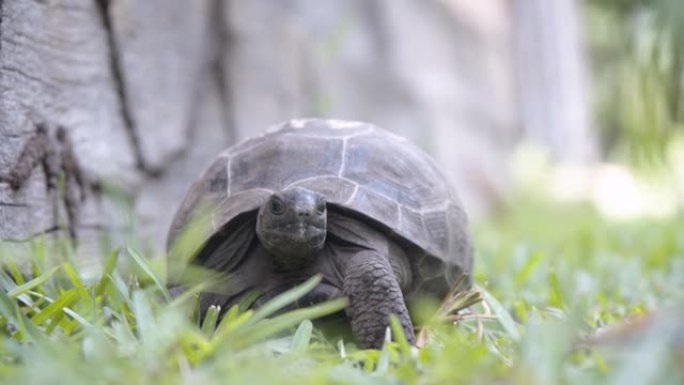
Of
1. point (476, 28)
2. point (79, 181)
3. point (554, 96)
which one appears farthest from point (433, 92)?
point (79, 181)

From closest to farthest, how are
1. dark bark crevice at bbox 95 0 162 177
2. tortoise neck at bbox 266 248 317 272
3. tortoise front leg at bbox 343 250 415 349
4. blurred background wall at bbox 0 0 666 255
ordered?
tortoise front leg at bbox 343 250 415 349 < tortoise neck at bbox 266 248 317 272 < blurred background wall at bbox 0 0 666 255 < dark bark crevice at bbox 95 0 162 177

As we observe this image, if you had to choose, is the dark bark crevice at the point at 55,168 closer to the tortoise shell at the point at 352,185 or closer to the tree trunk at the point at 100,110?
the tree trunk at the point at 100,110

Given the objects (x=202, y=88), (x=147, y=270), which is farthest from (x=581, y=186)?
(x=147, y=270)

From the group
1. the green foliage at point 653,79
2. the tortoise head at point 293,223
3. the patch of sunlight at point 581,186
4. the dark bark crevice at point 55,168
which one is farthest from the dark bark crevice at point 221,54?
the patch of sunlight at point 581,186

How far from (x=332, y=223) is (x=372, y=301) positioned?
0.31 meters

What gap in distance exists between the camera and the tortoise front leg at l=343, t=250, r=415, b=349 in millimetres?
2102

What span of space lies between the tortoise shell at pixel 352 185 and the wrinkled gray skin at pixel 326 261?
0.19 ft

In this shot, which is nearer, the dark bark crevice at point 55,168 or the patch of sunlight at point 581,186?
the dark bark crevice at point 55,168

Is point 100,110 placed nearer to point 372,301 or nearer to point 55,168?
point 55,168

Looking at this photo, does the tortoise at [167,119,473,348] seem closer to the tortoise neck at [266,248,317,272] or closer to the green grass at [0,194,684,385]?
the tortoise neck at [266,248,317,272]

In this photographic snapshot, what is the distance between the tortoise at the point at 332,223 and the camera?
2.15 m

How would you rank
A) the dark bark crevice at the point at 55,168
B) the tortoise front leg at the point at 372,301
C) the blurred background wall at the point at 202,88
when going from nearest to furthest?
the tortoise front leg at the point at 372,301 < the dark bark crevice at the point at 55,168 < the blurred background wall at the point at 202,88

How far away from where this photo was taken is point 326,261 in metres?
2.34

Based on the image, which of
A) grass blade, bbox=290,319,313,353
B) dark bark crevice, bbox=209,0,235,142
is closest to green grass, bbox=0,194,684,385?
grass blade, bbox=290,319,313,353
